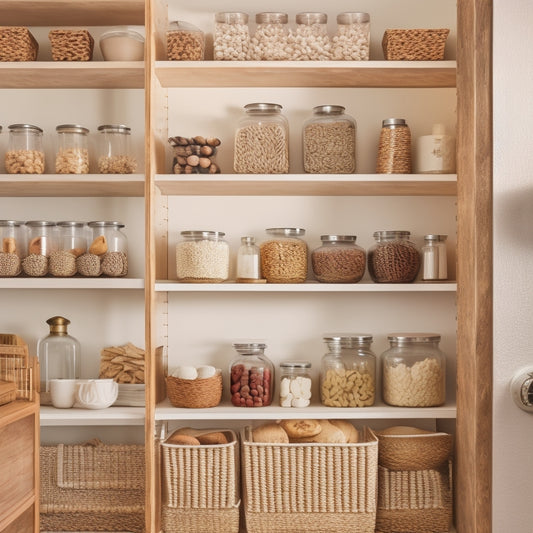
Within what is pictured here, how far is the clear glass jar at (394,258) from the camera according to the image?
2.35 metres

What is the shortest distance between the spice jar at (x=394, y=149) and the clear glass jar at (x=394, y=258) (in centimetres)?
22

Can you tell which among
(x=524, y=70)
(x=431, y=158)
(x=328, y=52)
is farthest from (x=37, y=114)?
(x=524, y=70)

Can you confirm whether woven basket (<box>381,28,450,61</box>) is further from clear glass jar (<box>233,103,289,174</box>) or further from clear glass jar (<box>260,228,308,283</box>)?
clear glass jar (<box>260,228,308,283</box>)

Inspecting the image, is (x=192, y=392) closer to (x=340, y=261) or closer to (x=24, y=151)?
(x=340, y=261)

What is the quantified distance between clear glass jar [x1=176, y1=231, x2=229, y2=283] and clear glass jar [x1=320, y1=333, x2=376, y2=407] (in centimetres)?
44

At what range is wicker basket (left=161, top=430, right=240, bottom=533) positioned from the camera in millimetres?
2260

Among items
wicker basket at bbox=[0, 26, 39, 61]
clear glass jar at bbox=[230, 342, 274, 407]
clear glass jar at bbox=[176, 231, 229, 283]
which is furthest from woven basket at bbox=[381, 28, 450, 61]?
wicker basket at bbox=[0, 26, 39, 61]

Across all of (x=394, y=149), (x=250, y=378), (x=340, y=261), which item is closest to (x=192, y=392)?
(x=250, y=378)

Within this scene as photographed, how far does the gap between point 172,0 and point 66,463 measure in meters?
1.73

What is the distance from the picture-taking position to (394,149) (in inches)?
93.9

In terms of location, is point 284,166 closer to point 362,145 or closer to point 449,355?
point 362,145

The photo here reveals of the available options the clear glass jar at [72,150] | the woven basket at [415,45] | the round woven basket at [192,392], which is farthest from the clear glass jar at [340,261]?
the clear glass jar at [72,150]

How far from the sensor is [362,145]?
2.60m

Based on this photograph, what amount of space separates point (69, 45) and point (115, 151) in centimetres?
38
